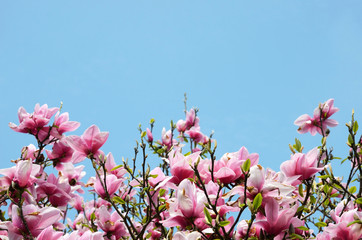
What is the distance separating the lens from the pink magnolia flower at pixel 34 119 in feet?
7.93

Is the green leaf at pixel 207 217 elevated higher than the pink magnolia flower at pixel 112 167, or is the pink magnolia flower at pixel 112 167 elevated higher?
the pink magnolia flower at pixel 112 167

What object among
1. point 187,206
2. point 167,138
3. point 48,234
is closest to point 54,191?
point 48,234

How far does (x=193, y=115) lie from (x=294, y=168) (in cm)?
340

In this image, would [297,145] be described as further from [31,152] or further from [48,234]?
[31,152]

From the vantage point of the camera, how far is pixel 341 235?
4.95 ft

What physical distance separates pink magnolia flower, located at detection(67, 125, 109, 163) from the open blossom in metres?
2.25

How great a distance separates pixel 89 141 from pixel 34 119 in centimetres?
64

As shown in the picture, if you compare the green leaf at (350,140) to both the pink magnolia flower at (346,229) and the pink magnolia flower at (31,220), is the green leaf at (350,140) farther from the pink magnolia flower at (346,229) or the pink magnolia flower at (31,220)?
the pink magnolia flower at (31,220)

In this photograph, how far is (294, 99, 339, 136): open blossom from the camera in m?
3.40

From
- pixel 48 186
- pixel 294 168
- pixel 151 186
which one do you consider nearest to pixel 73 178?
pixel 48 186

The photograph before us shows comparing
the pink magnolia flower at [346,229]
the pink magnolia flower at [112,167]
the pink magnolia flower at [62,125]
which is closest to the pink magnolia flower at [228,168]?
the pink magnolia flower at [346,229]

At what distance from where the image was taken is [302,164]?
1650mm

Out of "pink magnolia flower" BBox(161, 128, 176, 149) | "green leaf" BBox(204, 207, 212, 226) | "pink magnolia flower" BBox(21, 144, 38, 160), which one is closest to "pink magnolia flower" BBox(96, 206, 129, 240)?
"pink magnolia flower" BBox(21, 144, 38, 160)

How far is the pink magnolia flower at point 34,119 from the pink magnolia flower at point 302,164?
5.49 feet
